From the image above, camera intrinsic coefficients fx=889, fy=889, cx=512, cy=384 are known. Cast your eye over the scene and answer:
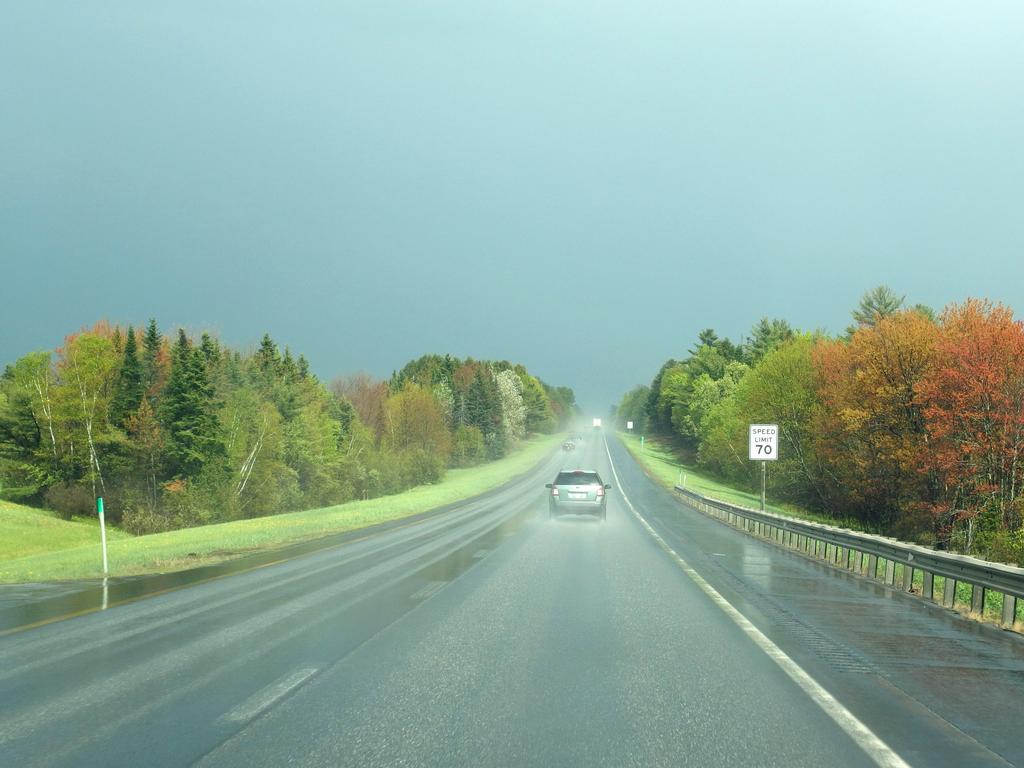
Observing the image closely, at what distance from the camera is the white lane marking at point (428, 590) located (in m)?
12.5

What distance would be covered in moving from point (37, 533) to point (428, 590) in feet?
152

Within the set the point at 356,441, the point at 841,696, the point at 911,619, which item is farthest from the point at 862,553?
the point at 356,441

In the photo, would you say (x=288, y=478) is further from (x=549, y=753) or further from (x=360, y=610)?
(x=549, y=753)

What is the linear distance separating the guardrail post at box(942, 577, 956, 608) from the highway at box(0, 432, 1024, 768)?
0.98 feet

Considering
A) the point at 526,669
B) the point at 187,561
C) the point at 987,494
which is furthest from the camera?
the point at 987,494

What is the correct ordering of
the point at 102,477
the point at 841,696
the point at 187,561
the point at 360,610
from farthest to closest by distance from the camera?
the point at 102,477 → the point at 187,561 → the point at 360,610 → the point at 841,696

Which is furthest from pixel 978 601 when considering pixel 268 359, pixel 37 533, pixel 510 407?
pixel 510 407

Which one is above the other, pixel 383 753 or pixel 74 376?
pixel 74 376

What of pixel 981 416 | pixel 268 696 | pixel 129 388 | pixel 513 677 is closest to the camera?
pixel 268 696

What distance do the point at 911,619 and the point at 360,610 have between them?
22.9 ft

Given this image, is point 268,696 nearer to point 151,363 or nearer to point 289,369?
point 151,363

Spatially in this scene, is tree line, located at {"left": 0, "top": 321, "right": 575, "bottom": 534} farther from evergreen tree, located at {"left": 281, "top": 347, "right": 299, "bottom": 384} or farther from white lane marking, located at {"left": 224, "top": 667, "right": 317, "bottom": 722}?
white lane marking, located at {"left": 224, "top": 667, "right": 317, "bottom": 722}

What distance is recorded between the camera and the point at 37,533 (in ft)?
168

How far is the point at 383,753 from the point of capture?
17.4 feet
